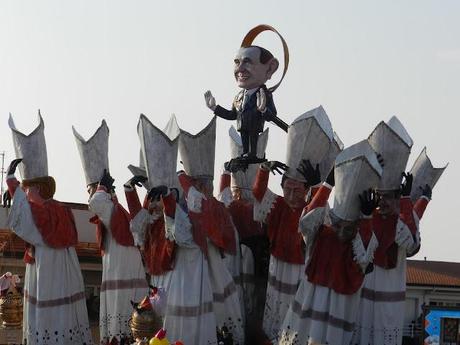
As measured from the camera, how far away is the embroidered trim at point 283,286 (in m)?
14.4

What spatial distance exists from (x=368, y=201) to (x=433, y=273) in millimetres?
22391

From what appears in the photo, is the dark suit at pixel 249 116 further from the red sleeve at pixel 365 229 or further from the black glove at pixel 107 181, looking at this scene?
the red sleeve at pixel 365 229

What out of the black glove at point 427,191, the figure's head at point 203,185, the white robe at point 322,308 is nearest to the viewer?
the white robe at point 322,308

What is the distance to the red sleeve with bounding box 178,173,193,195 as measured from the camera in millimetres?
14005

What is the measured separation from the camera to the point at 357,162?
1212cm

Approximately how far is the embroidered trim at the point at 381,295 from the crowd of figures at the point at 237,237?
1 centimetres

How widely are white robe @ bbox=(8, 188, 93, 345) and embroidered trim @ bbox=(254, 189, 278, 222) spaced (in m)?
2.78

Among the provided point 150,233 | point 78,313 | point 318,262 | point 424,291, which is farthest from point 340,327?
point 424,291

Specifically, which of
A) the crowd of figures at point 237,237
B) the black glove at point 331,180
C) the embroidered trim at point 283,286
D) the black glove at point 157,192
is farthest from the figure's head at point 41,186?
the black glove at point 331,180

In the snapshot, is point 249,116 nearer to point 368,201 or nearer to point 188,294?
point 188,294

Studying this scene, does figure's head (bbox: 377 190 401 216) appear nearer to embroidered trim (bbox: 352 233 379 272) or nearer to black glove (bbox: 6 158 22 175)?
embroidered trim (bbox: 352 233 379 272)

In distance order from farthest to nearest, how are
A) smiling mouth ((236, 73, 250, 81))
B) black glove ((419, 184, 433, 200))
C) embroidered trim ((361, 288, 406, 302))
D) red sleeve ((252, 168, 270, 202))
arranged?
smiling mouth ((236, 73, 250, 81)) < black glove ((419, 184, 433, 200)) < red sleeve ((252, 168, 270, 202)) < embroidered trim ((361, 288, 406, 302))

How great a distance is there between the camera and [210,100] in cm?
1551

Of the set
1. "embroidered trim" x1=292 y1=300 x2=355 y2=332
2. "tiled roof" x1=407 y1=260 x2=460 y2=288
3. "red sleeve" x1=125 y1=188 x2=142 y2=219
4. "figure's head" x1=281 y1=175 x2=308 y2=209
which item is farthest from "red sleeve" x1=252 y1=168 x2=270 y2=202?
"tiled roof" x1=407 y1=260 x2=460 y2=288
